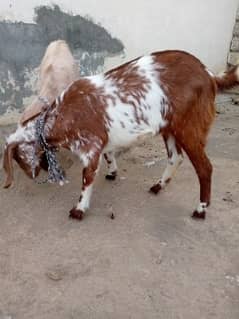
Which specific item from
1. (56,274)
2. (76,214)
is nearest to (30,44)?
(76,214)

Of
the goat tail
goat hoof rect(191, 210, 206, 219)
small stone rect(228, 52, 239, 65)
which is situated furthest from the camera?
small stone rect(228, 52, 239, 65)

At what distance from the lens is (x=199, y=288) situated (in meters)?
2.80

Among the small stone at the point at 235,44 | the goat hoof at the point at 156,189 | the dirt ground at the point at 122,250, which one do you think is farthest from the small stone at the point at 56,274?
the small stone at the point at 235,44

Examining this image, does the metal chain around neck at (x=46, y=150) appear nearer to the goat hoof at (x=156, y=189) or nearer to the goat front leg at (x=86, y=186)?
the goat front leg at (x=86, y=186)

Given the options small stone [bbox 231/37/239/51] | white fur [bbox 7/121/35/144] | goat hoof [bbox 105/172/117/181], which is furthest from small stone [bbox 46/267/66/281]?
small stone [bbox 231/37/239/51]

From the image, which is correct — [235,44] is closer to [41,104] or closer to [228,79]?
[228,79]

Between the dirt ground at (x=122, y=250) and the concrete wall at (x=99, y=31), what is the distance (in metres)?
1.28

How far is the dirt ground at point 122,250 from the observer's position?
8.70ft

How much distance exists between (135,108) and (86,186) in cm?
69

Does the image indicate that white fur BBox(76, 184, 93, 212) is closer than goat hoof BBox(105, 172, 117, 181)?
Yes

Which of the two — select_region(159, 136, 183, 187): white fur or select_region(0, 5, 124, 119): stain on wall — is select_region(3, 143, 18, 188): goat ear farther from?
select_region(0, 5, 124, 119): stain on wall

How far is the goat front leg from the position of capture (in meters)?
3.38

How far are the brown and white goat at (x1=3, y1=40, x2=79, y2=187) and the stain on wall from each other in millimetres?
479

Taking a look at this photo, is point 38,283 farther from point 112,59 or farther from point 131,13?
point 131,13
